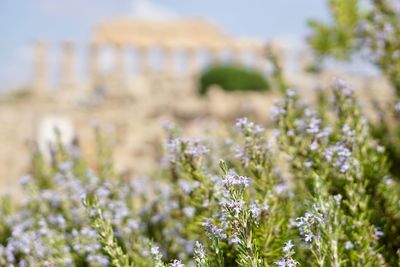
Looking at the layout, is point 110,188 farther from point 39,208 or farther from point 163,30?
point 163,30

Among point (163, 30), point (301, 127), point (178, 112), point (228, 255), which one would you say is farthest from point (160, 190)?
point (163, 30)

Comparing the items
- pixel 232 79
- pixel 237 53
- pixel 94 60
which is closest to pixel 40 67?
pixel 94 60

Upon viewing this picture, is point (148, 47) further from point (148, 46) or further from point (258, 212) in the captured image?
point (258, 212)

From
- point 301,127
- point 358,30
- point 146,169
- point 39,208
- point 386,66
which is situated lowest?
point 146,169

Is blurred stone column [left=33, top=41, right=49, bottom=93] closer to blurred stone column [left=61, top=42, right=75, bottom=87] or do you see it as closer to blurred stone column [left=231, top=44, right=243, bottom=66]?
blurred stone column [left=61, top=42, right=75, bottom=87]

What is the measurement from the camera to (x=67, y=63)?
44.1 m

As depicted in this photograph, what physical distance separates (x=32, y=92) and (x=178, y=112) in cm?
2670

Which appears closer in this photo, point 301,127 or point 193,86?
point 301,127

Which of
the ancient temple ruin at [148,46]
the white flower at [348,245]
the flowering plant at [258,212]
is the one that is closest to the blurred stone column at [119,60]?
the ancient temple ruin at [148,46]

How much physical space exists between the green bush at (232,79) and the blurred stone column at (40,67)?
17583 mm

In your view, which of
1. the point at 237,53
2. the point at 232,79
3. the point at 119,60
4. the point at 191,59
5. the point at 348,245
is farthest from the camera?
the point at 237,53

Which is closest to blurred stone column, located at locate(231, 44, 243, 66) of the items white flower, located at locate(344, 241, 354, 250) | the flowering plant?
the flowering plant

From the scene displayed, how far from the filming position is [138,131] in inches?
531

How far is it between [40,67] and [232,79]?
66.1 feet
